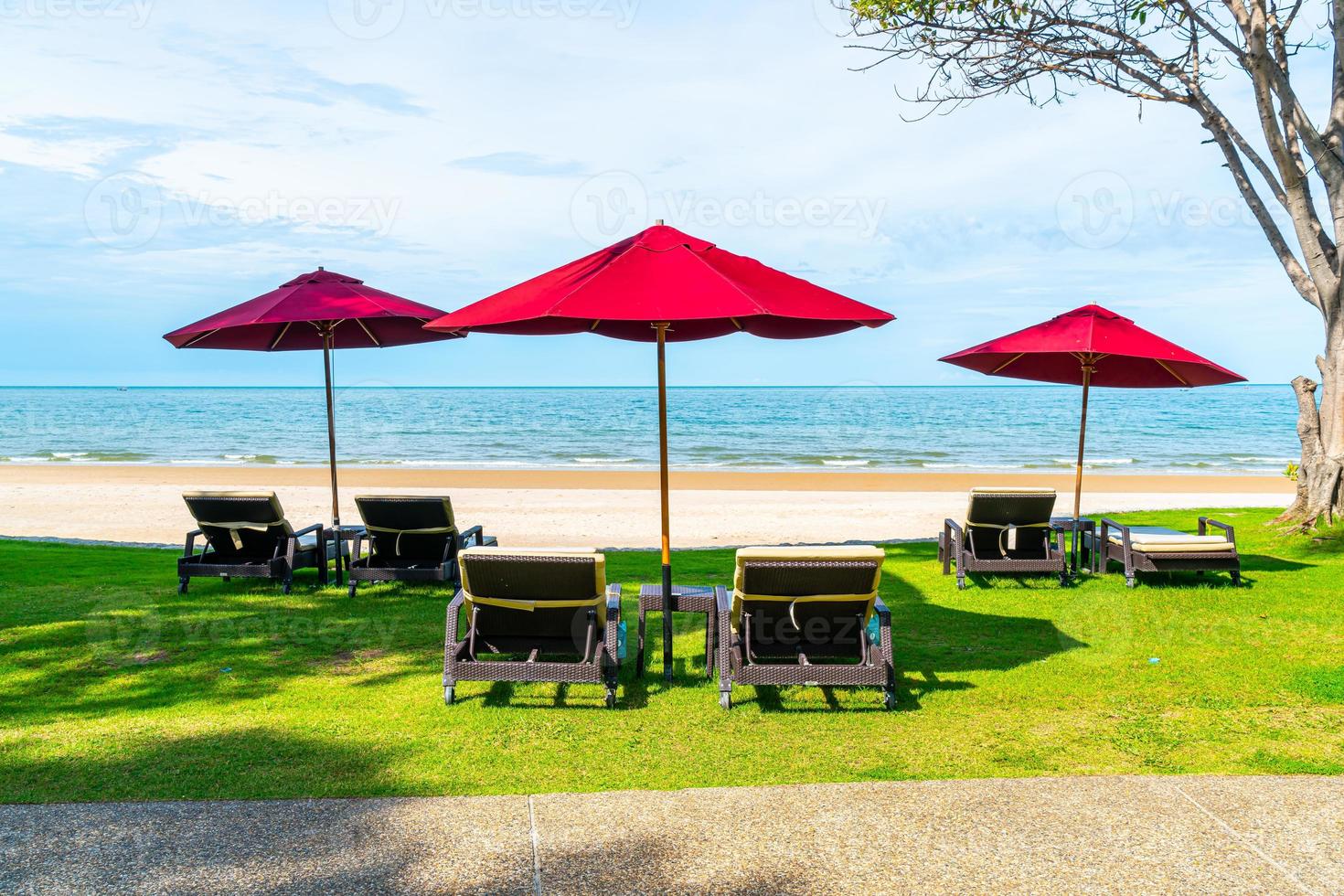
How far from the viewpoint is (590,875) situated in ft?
10.2

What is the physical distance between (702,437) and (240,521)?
124 feet

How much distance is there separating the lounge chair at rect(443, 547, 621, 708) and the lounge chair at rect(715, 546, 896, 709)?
0.68 meters

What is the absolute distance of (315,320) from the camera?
282 inches

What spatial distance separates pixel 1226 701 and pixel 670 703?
9.86 feet

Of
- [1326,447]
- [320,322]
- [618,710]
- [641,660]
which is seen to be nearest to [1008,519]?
[641,660]

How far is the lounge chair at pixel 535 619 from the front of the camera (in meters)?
4.98

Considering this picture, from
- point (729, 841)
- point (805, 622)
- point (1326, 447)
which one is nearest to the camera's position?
point (729, 841)

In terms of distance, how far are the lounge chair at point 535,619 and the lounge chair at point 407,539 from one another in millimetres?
2605

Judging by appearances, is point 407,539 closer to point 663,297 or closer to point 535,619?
point 535,619

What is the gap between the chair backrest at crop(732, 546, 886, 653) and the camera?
4.96 m

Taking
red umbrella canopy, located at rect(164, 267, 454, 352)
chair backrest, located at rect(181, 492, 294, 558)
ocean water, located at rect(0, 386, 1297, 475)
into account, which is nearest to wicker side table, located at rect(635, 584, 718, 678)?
red umbrella canopy, located at rect(164, 267, 454, 352)

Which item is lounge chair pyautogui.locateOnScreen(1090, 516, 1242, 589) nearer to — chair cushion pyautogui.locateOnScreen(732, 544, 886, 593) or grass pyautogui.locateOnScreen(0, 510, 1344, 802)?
grass pyautogui.locateOnScreen(0, 510, 1344, 802)

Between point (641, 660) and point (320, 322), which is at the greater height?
point (320, 322)

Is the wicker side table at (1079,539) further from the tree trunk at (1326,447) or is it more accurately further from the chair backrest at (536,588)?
the chair backrest at (536,588)
